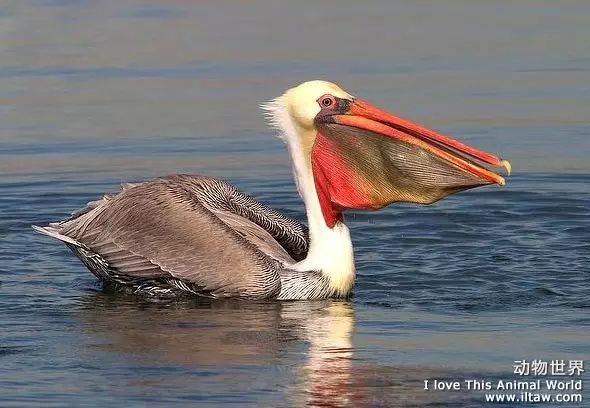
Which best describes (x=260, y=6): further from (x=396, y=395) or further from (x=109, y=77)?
Answer: (x=396, y=395)

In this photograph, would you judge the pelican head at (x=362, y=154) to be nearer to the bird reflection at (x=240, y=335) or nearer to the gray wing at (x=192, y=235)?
the gray wing at (x=192, y=235)

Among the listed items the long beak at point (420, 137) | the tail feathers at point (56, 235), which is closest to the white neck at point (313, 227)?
the long beak at point (420, 137)

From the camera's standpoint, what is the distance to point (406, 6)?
17.1 meters

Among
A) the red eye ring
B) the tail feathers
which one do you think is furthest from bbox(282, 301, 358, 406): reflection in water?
the tail feathers

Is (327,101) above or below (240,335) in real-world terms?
above

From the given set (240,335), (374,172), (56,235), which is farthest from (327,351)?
(56,235)

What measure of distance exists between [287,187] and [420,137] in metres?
3.15

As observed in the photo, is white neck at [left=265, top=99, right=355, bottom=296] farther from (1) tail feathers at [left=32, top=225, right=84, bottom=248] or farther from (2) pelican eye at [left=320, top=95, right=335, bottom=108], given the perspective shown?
(1) tail feathers at [left=32, top=225, right=84, bottom=248]

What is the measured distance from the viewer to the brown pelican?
8852 mm

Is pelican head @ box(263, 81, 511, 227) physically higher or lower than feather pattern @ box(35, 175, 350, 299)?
higher

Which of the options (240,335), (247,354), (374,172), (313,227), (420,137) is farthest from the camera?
(313,227)

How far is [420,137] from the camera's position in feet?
28.9

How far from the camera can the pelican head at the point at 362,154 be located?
8.72m

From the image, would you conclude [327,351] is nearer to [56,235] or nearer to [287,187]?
[56,235]
